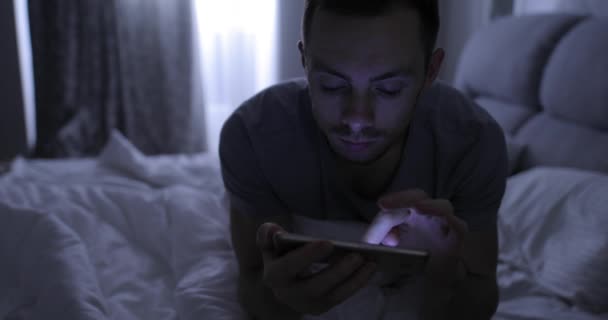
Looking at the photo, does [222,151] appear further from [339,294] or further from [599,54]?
[599,54]

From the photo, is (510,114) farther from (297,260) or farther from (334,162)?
(297,260)

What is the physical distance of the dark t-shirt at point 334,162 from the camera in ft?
3.12

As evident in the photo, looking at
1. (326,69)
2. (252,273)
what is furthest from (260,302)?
(326,69)

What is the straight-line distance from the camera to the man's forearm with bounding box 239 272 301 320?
0.88 m

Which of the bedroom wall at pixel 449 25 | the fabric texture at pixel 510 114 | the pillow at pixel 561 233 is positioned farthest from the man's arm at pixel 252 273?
the bedroom wall at pixel 449 25

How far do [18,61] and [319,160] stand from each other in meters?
2.79

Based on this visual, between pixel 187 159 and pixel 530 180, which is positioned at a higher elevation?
pixel 530 180

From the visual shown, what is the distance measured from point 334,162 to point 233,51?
2624 mm

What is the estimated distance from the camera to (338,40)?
804 mm

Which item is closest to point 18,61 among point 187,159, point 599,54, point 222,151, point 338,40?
point 187,159

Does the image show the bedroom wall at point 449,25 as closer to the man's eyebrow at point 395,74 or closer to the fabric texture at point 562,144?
the fabric texture at point 562,144

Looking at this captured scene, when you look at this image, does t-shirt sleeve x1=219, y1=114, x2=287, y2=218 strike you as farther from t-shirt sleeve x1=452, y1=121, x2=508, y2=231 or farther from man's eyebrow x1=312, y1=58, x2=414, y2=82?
t-shirt sleeve x1=452, y1=121, x2=508, y2=231

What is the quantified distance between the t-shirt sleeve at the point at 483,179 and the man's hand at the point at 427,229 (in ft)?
0.47

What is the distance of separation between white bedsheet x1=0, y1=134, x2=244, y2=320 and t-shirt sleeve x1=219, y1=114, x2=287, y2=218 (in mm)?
191
